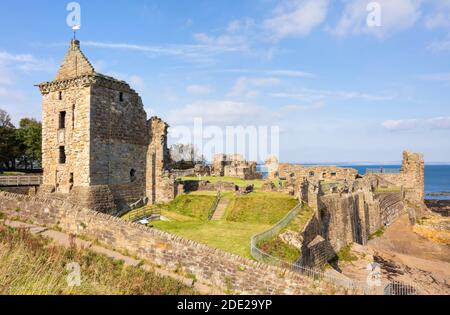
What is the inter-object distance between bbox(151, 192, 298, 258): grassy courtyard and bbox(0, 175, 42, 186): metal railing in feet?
33.8

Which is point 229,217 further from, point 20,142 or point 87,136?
point 20,142

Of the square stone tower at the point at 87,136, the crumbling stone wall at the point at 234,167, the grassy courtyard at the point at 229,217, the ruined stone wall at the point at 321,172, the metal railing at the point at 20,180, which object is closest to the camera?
the grassy courtyard at the point at 229,217

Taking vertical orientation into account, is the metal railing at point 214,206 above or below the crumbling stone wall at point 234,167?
below

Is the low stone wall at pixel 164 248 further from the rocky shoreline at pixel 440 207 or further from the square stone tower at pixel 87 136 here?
the rocky shoreline at pixel 440 207

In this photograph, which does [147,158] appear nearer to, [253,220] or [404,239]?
[253,220]

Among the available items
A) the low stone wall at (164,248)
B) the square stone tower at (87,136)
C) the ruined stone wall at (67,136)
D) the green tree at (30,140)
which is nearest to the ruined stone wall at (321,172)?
the square stone tower at (87,136)

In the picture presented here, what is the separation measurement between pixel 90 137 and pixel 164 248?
12812mm

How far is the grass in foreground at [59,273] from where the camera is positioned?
11.9 m

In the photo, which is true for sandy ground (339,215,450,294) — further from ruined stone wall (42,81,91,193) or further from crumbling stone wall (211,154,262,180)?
ruined stone wall (42,81,91,193)

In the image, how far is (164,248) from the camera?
53.3 ft

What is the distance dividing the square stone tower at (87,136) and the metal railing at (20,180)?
99 centimetres

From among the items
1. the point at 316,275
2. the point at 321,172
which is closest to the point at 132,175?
the point at 316,275
